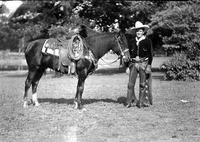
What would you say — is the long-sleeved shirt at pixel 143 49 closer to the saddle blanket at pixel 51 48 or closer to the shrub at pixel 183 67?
the saddle blanket at pixel 51 48

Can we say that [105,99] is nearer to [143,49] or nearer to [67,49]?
[67,49]

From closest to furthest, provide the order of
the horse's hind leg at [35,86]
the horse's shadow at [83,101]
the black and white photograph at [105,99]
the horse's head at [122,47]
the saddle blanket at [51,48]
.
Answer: the black and white photograph at [105,99], the horse's head at [122,47], the saddle blanket at [51,48], the horse's hind leg at [35,86], the horse's shadow at [83,101]

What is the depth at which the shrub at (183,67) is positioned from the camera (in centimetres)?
1944

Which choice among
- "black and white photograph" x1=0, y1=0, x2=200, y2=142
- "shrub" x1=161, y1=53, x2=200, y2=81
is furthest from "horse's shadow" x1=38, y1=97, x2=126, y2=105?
"shrub" x1=161, y1=53, x2=200, y2=81

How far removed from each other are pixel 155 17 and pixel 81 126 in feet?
51.0

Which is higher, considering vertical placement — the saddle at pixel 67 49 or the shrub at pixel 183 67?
the saddle at pixel 67 49

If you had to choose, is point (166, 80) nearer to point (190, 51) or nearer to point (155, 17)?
point (190, 51)

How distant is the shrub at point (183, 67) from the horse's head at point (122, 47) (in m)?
9.41

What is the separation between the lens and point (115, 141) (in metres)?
6.97

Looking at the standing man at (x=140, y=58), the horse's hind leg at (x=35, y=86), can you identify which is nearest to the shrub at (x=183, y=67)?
the standing man at (x=140, y=58)

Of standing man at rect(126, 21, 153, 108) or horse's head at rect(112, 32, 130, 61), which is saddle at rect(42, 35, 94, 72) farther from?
standing man at rect(126, 21, 153, 108)

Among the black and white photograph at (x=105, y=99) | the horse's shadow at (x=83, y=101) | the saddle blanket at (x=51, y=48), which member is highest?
the saddle blanket at (x=51, y=48)

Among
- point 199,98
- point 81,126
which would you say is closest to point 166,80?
point 199,98

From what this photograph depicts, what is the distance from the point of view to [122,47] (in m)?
10.7
